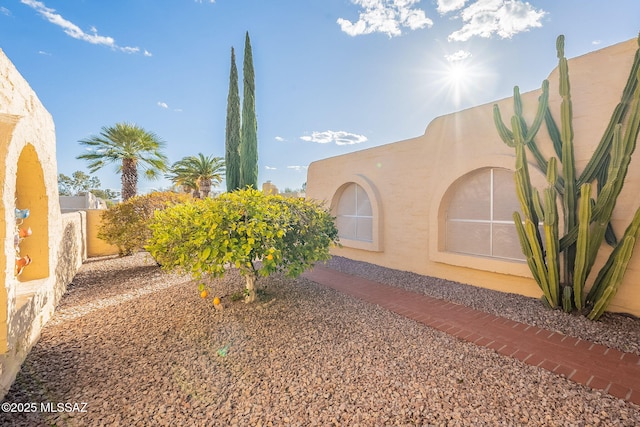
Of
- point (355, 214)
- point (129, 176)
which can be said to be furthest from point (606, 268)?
point (129, 176)

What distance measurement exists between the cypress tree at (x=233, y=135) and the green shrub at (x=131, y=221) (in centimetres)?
728

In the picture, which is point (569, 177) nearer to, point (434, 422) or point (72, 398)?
point (434, 422)

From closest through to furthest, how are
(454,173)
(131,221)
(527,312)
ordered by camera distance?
1. (527,312)
2. (454,173)
3. (131,221)

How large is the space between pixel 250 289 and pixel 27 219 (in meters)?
3.88

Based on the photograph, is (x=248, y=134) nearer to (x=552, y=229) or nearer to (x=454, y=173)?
(x=454, y=173)

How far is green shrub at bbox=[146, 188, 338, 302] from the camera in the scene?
159 inches

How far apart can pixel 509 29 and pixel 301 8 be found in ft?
18.1

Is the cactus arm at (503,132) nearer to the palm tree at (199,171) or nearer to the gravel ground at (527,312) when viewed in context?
the gravel ground at (527,312)

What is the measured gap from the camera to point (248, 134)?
1661 centimetres

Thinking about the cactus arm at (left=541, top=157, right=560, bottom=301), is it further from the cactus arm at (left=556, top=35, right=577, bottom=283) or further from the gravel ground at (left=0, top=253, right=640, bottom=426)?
the gravel ground at (left=0, top=253, right=640, bottom=426)

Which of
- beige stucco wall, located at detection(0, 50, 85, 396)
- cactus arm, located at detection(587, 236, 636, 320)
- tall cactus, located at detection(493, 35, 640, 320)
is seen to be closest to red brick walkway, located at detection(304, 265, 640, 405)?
cactus arm, located at detection(587, 236, 636, 320)

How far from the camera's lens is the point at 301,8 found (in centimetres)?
827

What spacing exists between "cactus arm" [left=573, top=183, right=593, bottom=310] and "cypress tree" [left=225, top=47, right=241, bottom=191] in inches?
604

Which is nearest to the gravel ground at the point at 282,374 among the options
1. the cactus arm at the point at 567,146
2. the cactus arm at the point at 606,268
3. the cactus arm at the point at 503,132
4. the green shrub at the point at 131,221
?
the cactus arm at the point at 606,268
